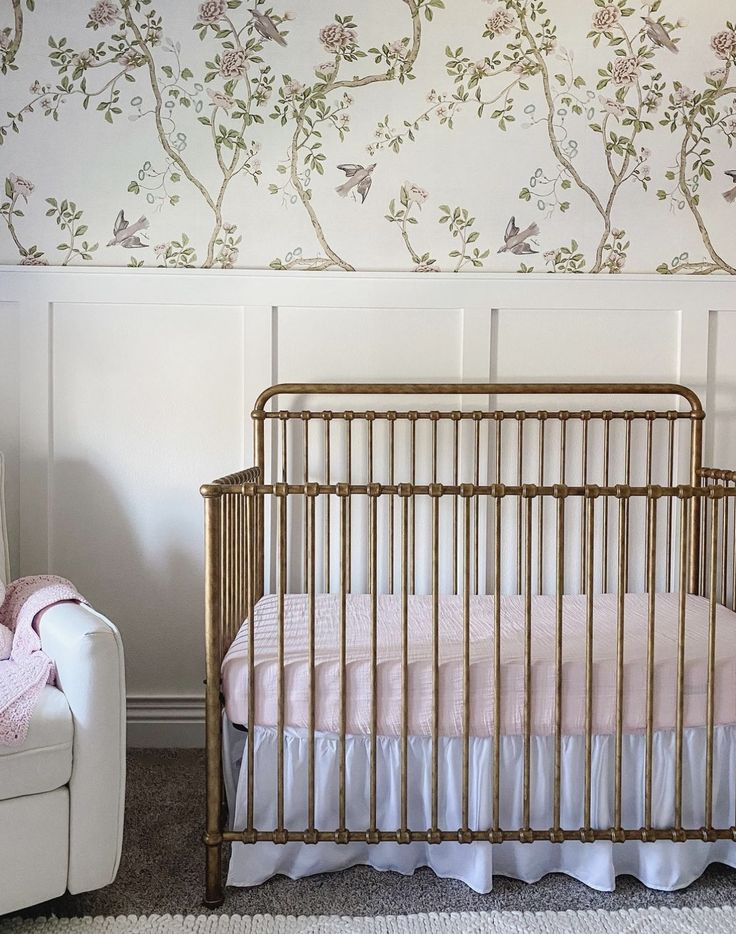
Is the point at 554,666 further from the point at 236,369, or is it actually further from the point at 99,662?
the point at 236,369

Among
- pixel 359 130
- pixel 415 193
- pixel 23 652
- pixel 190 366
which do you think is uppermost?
pixel 359 130

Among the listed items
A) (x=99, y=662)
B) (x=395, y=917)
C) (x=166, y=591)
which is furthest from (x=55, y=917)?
(x=166, y=591)

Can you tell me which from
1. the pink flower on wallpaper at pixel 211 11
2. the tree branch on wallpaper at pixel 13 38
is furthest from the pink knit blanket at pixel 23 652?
the pink flower on wallpaper at pixel 211 11

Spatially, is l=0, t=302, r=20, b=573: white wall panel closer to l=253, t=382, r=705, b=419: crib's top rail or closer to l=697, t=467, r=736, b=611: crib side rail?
l=253, t=382, r=705, b=419: crib's top rail

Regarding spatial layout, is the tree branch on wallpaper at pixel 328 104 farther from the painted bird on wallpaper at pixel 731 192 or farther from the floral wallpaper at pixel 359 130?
the painted bird on wallpaper at pixel 731 192

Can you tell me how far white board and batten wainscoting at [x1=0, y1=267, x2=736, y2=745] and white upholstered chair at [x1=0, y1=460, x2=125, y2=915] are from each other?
900 mm

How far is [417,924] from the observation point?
1.60m

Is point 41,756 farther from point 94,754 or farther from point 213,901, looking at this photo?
point 213,901

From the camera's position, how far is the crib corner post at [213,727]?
164 centimetres

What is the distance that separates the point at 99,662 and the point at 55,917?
1.58 feet

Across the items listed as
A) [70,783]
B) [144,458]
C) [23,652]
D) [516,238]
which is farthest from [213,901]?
[516,238]

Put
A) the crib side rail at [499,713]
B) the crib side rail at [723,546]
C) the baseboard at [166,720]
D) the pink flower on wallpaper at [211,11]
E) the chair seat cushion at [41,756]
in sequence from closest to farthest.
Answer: the chair seat cushion at [41,756] < the crib side rail at [499,713] < the crib side rail at [723,546] < the pink flower on wallpaper at [211,11] < the baseboard at [166,720]

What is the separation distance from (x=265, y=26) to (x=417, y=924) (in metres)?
2.16

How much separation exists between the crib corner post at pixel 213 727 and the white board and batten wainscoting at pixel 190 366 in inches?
33.1
